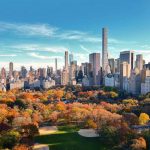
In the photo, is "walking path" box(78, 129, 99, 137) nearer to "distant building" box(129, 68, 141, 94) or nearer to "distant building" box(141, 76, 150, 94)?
"distant building" box(141, 76, 150, 94)

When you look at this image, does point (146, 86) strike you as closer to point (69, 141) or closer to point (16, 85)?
point (69, 141)

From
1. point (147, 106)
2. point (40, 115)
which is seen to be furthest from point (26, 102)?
point (147, 106)

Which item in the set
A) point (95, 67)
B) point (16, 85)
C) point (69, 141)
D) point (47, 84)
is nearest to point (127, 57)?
point (95, 67)

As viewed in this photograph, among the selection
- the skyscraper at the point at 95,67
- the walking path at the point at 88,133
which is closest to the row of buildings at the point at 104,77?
the skyscraper at the point at 95,67

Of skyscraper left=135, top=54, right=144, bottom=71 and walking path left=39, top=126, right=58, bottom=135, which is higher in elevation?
skyscraper left=135, top=54, right=144, bottom=71

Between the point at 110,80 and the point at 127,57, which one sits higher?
the point at 127,57

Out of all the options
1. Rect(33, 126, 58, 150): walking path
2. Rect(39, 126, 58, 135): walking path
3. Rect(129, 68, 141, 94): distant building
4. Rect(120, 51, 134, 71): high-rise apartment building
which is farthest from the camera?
Rect(120, 51, 134, 71): high-rise apartment building

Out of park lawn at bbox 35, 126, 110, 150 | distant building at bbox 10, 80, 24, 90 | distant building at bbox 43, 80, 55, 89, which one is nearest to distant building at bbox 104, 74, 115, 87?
distant building at bbox 43, 80, 55, 89

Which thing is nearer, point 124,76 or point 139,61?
point 124,76

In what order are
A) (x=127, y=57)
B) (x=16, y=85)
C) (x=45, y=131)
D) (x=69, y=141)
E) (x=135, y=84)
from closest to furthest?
1. (x=69, y=141)
2. (x=45, y=131)
3. (x=135, y=84)
4. (x=16, y=85)
5. (x=127, y=57)
